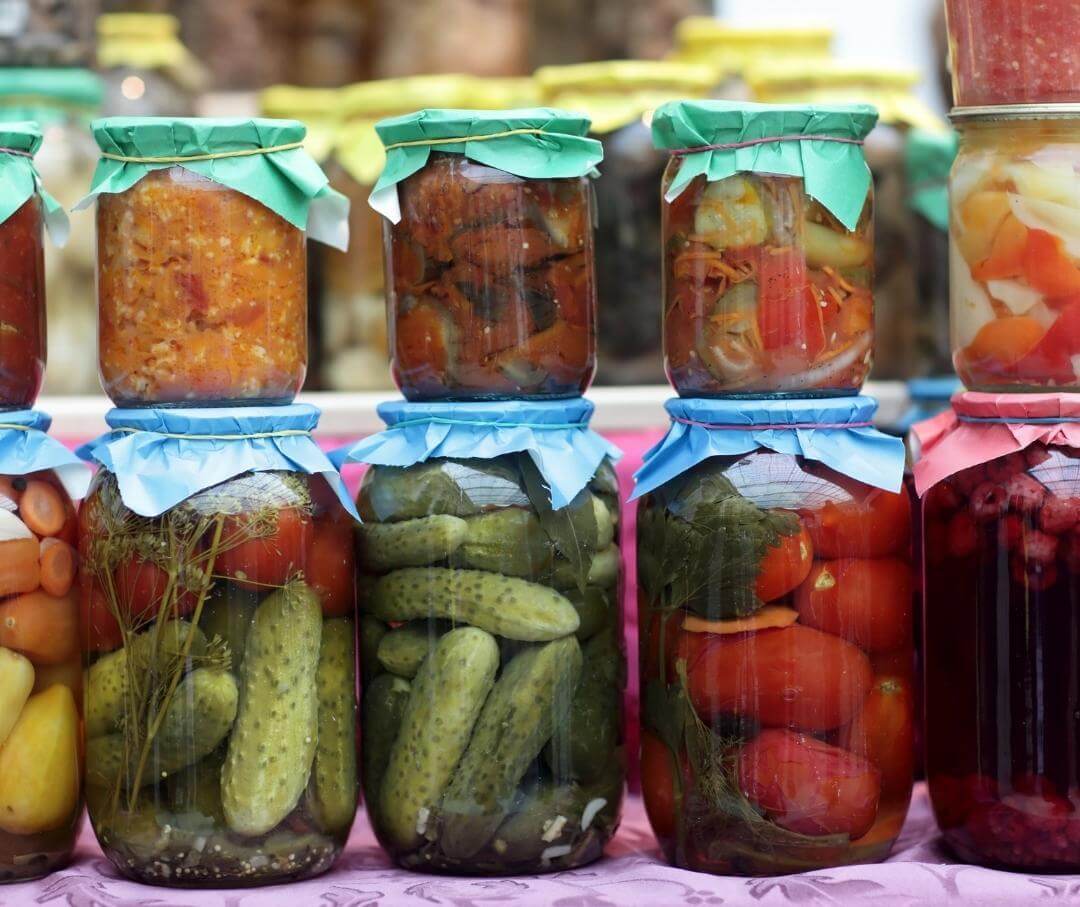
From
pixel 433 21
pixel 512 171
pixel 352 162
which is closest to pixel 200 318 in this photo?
pixel 512 171

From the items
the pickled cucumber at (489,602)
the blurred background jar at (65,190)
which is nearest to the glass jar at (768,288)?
the pickled cucumber at (489,602)

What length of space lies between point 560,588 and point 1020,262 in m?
0.45

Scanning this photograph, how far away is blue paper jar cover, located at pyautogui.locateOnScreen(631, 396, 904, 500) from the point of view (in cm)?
128

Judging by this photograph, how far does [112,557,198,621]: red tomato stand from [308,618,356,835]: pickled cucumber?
12cm

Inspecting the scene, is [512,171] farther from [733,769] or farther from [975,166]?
[733,769]

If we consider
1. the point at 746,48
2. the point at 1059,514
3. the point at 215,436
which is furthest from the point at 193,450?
the point at 746,48

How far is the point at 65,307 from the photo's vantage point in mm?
1981

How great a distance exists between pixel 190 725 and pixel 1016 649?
0.65 m

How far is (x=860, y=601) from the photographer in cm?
129

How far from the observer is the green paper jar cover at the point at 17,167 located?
1301 millimetres

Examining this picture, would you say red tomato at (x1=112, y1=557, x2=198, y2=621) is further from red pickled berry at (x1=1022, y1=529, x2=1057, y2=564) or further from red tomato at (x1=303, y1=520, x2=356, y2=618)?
red pickled berry at (x1=1022, y1=529, x2=1057, y2=564)

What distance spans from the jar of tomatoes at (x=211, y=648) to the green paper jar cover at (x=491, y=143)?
22 centimetres

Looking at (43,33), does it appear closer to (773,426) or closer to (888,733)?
(773,426)

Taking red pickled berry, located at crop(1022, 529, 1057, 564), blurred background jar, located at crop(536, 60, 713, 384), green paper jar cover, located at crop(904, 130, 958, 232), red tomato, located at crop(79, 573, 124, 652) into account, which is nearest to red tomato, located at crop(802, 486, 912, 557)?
red pickled berry, located at crop(1022, 529, 1057, 564)
